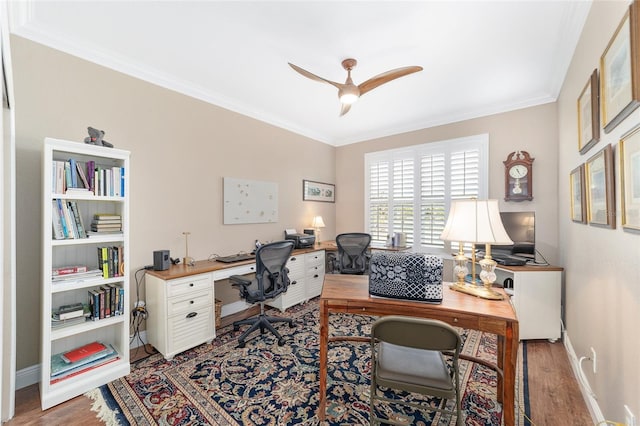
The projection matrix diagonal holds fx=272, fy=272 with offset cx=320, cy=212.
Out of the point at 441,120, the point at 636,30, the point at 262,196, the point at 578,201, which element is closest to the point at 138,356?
Answer: the point at 262,196

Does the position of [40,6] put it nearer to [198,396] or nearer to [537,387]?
[198,396]

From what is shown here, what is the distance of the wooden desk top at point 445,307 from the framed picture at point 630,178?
692 millimetres

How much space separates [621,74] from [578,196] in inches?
48.7

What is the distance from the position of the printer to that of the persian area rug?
149cm

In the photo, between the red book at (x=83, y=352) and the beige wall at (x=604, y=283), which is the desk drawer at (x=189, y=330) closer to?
the red book at (x=83, y=352)

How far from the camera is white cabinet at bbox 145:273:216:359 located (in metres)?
2.45

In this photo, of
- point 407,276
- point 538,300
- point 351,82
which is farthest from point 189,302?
point 538,300

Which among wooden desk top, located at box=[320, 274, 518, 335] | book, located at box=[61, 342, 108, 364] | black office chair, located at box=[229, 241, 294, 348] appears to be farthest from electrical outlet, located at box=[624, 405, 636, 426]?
book, located at box=[61, 342, 108, 364]

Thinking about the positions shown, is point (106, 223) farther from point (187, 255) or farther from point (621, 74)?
point (621, 74)

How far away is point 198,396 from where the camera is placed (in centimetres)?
198

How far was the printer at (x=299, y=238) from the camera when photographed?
158 inches

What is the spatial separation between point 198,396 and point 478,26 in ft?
11.6

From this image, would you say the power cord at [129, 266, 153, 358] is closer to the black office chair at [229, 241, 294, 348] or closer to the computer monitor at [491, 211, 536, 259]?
the black office chair at [229, 241, 294, 348]

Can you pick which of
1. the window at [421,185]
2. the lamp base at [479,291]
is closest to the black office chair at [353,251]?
the window at [421,185]
